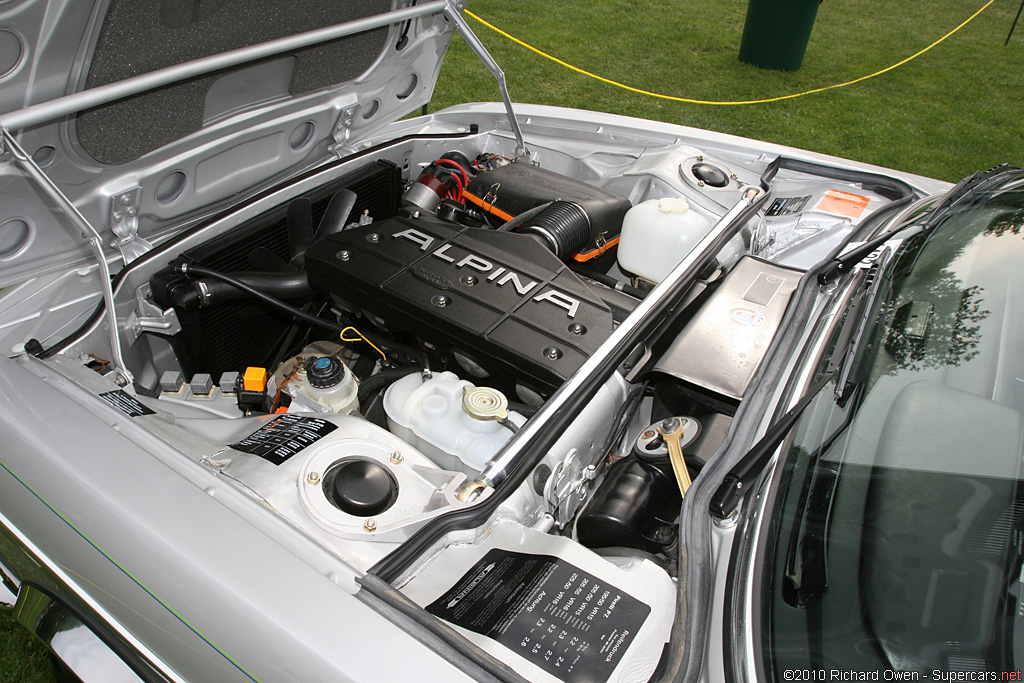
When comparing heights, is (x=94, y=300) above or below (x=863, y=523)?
below

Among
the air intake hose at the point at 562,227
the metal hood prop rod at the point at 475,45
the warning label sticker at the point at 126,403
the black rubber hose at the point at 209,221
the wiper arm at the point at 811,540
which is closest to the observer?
the wiper arm at the point at 811,540

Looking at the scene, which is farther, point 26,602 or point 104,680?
point 26,602

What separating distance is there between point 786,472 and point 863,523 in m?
0.15

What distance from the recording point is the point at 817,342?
4.45 ft

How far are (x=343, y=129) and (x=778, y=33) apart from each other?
5.20m

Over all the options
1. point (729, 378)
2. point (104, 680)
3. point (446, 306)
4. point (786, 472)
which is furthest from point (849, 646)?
point (104, 680)

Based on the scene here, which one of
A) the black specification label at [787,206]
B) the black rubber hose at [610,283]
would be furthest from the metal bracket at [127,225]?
the black specification label at [787,206]

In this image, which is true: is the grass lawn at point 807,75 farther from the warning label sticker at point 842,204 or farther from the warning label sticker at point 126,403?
the warning label sticker at point 126,403

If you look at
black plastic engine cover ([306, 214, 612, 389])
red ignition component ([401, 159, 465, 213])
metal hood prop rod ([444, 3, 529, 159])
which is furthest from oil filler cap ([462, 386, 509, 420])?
metal hood prop rod ([444, 3, 529, 159])

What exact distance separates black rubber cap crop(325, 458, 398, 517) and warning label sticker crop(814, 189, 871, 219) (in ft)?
5.33

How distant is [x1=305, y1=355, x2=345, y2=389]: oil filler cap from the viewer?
4.72 ft

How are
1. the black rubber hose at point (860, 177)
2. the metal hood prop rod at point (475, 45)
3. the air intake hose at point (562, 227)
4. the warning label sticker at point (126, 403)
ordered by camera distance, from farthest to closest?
the black rubber hose at point (860, 177), the metal hood prop rod at point (475, 45), the air intake hose at point (562, 227), the warning label sticker at point (126, 403)

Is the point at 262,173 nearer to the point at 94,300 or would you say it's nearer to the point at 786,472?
the point at 94,300

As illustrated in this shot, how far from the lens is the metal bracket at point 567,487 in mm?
1190
